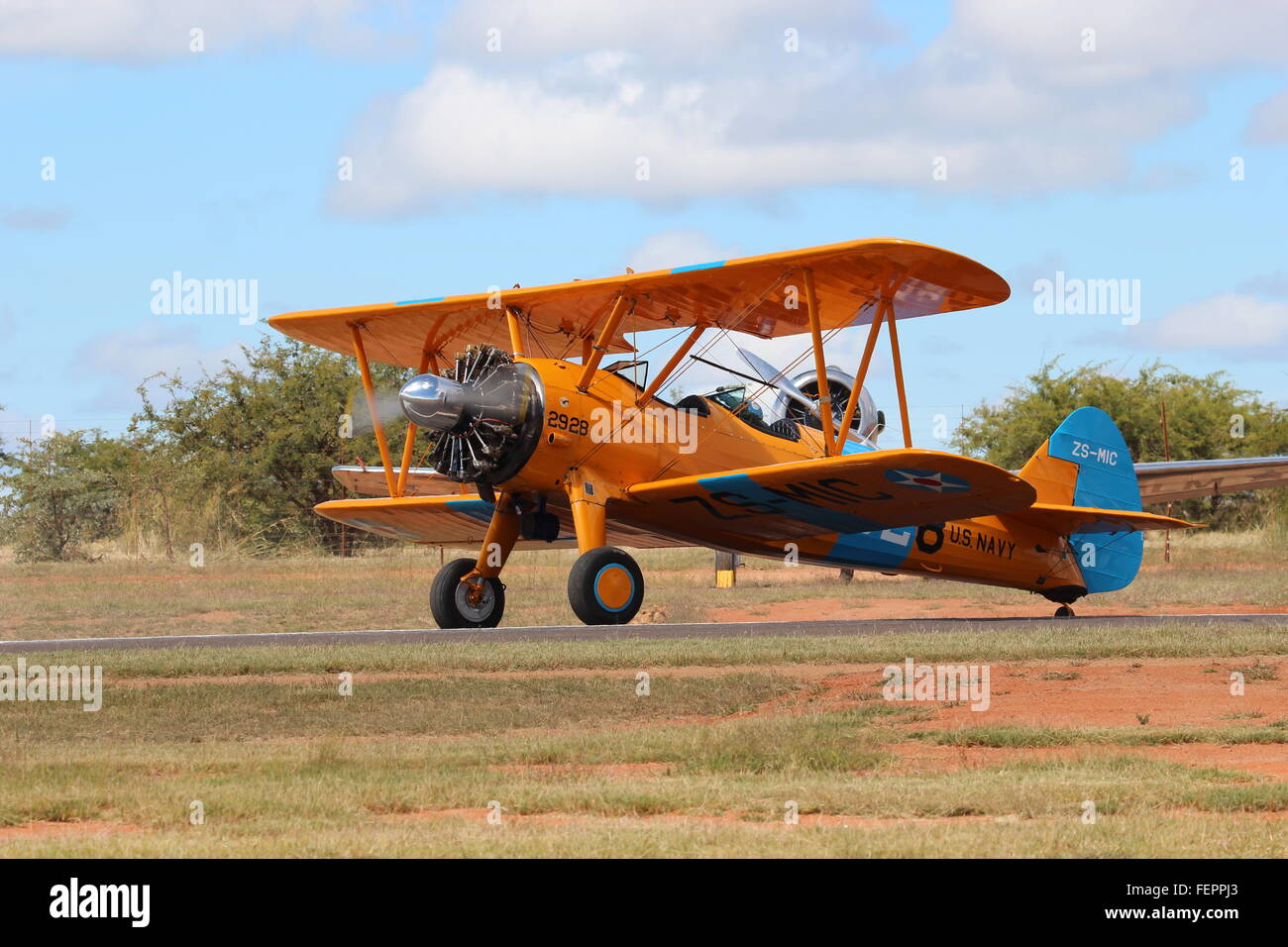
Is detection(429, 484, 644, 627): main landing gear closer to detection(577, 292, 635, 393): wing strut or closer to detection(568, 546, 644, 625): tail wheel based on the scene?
detection(568, 546, 644, 625): tail wheel

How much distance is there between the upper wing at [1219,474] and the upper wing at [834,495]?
4.50 metres

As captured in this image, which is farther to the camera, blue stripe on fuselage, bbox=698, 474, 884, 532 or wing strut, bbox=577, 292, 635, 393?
wing strut, bbox=577, 292, 635, 393

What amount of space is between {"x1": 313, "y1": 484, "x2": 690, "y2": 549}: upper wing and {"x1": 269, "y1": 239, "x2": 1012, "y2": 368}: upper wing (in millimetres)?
2182

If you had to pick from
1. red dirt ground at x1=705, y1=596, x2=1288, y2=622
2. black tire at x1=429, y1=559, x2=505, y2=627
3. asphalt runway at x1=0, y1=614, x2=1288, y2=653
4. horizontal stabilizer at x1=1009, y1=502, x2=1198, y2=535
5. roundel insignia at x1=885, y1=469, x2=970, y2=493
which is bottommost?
red dirt ground at x1=705, y1=596, x2=1288, y2=622

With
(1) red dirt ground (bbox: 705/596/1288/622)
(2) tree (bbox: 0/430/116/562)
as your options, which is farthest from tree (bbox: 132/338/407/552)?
(1) red dirt ground (bbox: 705/596/1288/622)

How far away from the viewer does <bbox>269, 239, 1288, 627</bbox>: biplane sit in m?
17.5

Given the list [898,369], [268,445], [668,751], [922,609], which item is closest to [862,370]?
[898,369]

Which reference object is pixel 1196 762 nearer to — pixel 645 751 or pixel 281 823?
pixel 645 751

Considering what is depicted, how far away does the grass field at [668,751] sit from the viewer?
7.48 m

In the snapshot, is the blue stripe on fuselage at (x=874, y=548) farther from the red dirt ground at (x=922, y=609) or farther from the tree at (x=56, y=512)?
the tree at (x=56, y=512)

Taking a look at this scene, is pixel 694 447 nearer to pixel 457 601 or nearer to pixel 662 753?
pixel 457 601

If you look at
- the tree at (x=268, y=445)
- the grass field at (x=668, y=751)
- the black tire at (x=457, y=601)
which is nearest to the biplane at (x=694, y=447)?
the black tire at (x=457, y=601)

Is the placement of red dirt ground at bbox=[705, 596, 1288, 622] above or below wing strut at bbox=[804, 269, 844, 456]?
below

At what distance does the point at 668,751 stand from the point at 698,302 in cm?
966
